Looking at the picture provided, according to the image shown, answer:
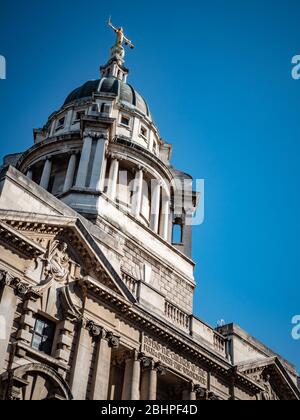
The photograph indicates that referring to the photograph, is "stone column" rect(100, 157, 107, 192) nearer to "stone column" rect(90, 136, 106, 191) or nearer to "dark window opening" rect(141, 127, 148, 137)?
"stone column" rect(90, 136, 106, 191)

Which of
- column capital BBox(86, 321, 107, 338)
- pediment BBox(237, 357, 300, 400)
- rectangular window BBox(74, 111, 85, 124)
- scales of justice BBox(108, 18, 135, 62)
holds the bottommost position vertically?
column capital BBox(86, 321, 107, 338)

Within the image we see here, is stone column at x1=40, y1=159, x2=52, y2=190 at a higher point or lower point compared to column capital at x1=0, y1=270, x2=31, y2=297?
higher

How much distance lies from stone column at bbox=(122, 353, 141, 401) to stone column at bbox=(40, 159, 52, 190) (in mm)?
15913

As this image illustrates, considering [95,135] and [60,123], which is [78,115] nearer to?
[60,123]

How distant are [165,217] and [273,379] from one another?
12.5 metres

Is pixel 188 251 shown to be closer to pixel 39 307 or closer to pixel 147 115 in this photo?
pixel 147 115

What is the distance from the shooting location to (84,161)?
33594mm

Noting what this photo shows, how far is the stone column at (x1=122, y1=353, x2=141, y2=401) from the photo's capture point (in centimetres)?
2188

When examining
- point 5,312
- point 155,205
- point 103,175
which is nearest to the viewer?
point 5,312

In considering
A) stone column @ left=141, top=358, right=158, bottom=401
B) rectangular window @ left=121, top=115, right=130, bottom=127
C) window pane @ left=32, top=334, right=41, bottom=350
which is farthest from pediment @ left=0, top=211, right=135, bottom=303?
rectangular window @ left=121, top=115, right=130, bottom=127

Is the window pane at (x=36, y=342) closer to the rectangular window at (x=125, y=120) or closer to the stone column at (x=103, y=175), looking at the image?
the stone column at (x=103, y=175)

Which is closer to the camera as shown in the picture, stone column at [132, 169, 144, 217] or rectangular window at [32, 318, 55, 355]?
rectangular window at [32, 318, 55, 355]

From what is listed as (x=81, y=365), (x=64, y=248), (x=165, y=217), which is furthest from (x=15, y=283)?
(x=165, y=217)

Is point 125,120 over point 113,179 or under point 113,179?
over
